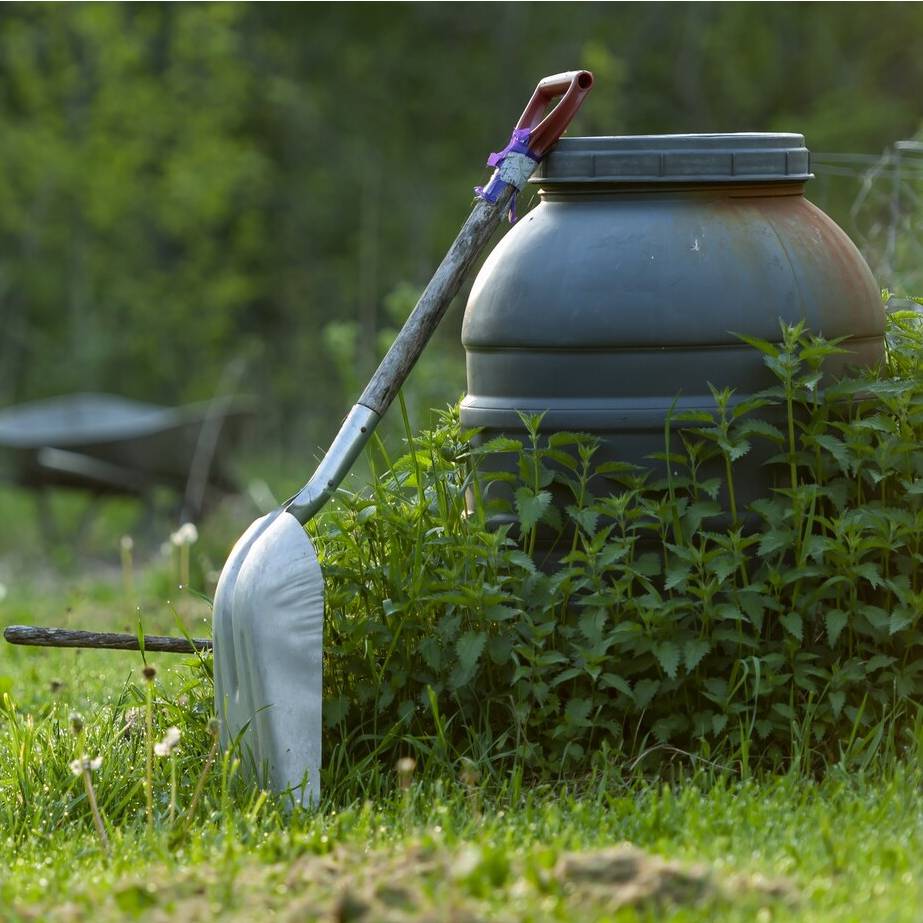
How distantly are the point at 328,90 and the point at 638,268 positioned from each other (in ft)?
52.3

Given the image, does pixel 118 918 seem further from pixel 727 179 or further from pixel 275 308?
pixel 275 308

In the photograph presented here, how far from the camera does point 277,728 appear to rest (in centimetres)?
277

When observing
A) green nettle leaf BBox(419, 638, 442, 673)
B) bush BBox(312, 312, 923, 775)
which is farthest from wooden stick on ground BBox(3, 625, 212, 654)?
green nettle leaf BBox(419, 638, 442, 673)

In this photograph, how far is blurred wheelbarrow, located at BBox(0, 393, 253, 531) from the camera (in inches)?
365

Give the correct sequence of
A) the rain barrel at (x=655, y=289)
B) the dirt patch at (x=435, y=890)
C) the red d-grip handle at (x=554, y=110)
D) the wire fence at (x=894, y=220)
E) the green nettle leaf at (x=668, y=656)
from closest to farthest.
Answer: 1. the dirt patch at (x=435, y=890)
2. the green nettle leaf at (x=668, y=656)
3. the rain barrel at (x=655, y=289)
4. the red d-grip handle at (x=554, y=110)
5. the wire fence at (x=894, y=220)

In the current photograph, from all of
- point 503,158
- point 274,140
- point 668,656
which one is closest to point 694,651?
point 668,656

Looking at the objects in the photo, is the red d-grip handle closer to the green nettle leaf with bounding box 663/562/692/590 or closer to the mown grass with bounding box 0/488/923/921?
the green nettle leaf with bounding box 663/562/692/590

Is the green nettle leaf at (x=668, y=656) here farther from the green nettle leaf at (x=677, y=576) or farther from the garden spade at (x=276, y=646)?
the garden spade at (x=276, y=646)

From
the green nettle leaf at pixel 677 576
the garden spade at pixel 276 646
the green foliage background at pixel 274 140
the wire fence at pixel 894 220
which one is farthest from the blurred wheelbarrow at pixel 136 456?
the green nettle leaf at pixel 677 576

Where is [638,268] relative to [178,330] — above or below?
above

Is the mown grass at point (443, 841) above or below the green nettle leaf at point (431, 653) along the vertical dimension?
below

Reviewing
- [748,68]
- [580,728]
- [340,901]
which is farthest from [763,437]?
[748,68]

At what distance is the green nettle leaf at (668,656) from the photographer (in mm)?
2697

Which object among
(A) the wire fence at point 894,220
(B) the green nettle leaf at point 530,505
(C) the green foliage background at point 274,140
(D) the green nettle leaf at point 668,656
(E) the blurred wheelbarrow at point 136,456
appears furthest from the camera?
(C) the green foliage background at point 274,140
